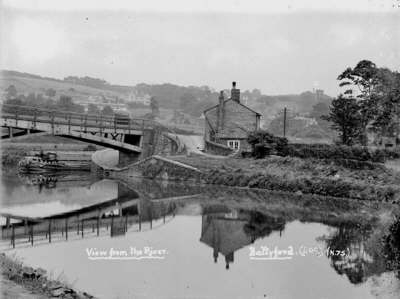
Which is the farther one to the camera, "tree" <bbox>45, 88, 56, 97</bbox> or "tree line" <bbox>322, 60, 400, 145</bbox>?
"tree" <bbox>45, 88, 56, 97</bbox>

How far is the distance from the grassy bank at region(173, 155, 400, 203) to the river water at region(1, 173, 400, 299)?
2.03 meters

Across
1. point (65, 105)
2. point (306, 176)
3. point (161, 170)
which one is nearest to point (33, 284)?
point (306, 176)

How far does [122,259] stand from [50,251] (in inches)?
99.9

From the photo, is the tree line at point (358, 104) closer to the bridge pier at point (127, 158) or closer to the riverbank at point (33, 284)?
the bridge pier at point (127, 158)

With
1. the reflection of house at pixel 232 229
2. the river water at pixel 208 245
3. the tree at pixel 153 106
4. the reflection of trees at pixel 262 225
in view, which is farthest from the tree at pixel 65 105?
the reflection of trees at pixel 262 225

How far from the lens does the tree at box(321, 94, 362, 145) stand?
142 feet

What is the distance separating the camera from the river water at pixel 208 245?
45.0 feet

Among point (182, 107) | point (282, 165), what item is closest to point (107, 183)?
point (282, 165)

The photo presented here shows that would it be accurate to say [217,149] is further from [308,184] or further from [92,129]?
[308,184]

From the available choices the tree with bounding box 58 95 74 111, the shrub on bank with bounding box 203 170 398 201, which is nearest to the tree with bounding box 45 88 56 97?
the tree with bounding box 58 95 74 111

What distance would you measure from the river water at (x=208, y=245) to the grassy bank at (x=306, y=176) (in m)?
2.03

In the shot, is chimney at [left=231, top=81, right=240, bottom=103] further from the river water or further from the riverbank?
the riverbank

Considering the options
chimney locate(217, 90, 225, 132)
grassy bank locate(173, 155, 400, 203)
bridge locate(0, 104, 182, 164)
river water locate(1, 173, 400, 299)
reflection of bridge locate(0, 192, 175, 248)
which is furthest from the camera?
chimney locate(217, 90, 225, 132)

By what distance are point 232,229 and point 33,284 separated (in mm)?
10631
